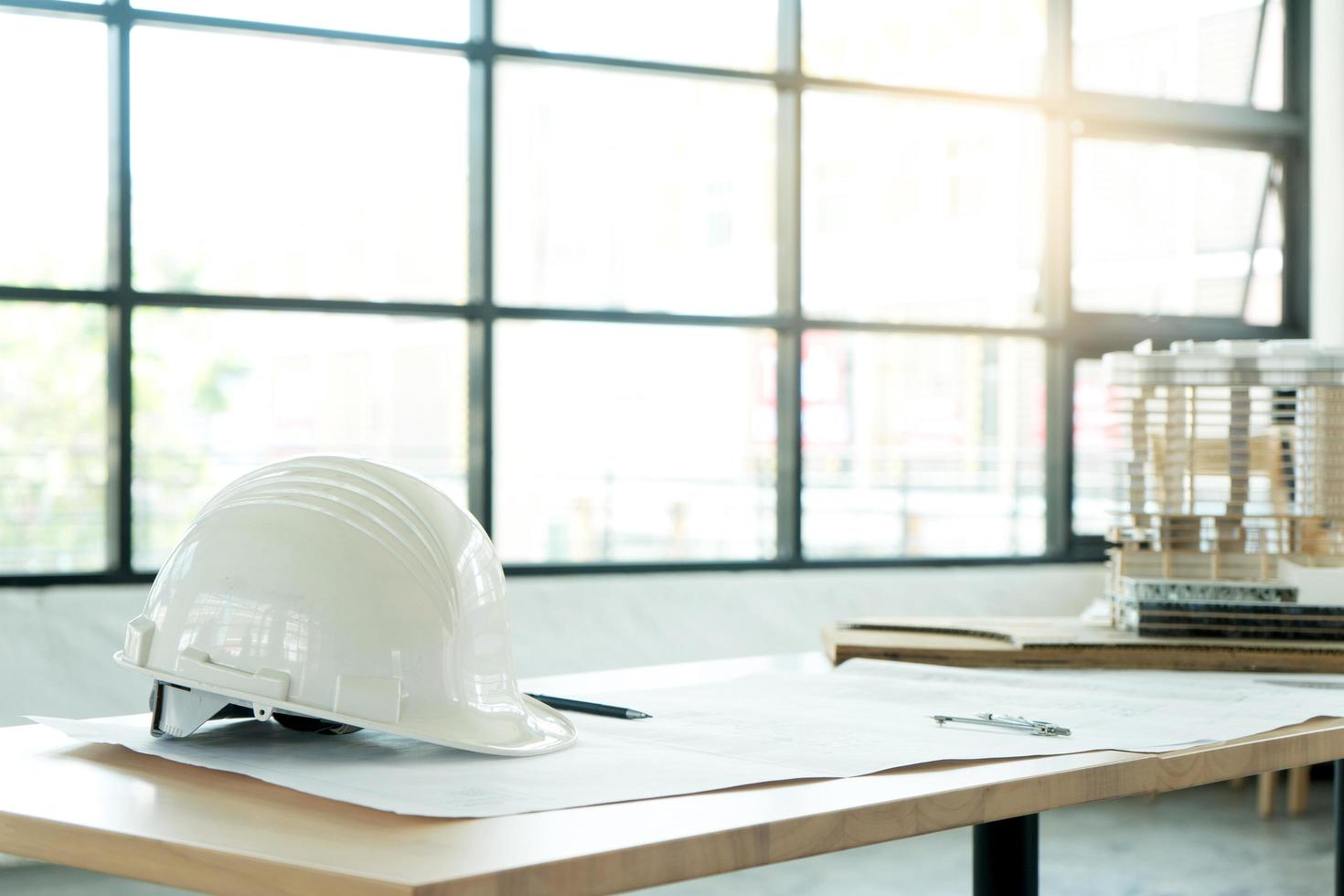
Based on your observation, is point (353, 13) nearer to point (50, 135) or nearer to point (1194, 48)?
point (50, 135)

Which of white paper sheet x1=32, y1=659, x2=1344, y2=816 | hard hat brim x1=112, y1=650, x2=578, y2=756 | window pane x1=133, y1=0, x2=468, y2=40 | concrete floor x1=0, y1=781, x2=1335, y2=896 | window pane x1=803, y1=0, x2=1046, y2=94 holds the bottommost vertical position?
concrete floor x1=0, y1=781, x2=1335, y2=896

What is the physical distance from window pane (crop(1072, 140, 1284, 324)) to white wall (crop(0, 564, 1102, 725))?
922 mm

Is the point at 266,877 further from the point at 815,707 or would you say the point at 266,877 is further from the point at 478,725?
the point at 815,707

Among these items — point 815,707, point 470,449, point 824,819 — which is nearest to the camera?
point 824,819

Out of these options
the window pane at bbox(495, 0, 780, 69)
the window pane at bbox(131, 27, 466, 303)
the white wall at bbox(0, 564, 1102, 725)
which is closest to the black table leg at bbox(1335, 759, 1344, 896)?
the white wall at bbox(0, 564, 1102, 725)

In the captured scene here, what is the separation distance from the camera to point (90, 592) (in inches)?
124

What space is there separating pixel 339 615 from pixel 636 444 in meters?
3.51

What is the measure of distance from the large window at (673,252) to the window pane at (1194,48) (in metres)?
0.01

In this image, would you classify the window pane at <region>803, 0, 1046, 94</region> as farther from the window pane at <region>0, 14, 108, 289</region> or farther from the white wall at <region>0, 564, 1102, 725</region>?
the window pane at <region>0, 14, 108, 289</region>

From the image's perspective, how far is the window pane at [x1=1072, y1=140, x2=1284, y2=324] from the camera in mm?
4312

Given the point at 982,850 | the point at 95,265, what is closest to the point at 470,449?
the point at 95,265

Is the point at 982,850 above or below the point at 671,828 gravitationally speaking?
below

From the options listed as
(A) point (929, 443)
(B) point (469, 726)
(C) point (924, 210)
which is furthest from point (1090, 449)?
(B) point (469, 726)

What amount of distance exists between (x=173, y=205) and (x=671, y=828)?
10.5 ft
